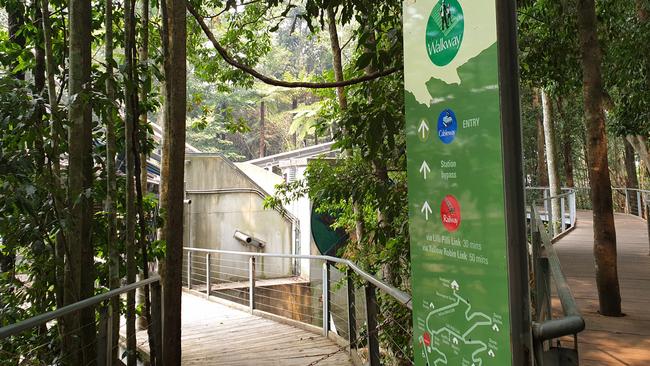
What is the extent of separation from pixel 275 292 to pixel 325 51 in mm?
20979

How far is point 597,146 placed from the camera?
444 cm

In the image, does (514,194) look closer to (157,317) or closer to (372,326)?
(372,326)

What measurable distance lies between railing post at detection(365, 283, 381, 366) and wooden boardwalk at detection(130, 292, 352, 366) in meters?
0.84

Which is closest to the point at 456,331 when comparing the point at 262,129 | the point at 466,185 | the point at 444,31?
the point at 466,185

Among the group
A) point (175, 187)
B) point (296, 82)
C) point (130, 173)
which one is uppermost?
point (296, 82)

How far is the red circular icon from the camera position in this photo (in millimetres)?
1542

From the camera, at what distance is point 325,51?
31.2 m

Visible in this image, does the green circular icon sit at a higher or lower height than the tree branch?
lower

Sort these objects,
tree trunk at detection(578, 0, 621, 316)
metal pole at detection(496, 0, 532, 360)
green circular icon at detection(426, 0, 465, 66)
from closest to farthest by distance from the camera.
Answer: metal pole at detection(496, 0, 532, 360) → green circular icon at detection(426, 0, 465, 66) → tree trunk at detection(578, 0, 621, 316)

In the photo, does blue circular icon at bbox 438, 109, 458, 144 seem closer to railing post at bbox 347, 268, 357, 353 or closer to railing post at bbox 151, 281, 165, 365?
railing post at bbox 347, 268, 357, 353

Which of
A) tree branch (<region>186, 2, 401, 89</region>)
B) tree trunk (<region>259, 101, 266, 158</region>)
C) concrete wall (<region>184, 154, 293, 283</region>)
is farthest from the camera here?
tree trunk (<region>259, 101, 266, 158</region>)

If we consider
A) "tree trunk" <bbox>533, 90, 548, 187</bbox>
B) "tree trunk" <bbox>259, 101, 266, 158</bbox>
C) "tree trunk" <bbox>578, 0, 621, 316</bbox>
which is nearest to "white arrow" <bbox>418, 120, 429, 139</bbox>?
"tree trunk" <bbox>578, 0, 621, 316</bbox>

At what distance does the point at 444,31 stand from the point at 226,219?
12763 millimetres

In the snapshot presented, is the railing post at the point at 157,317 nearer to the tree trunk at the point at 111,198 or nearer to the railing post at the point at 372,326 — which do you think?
the tree trunk at the point at 111,198
